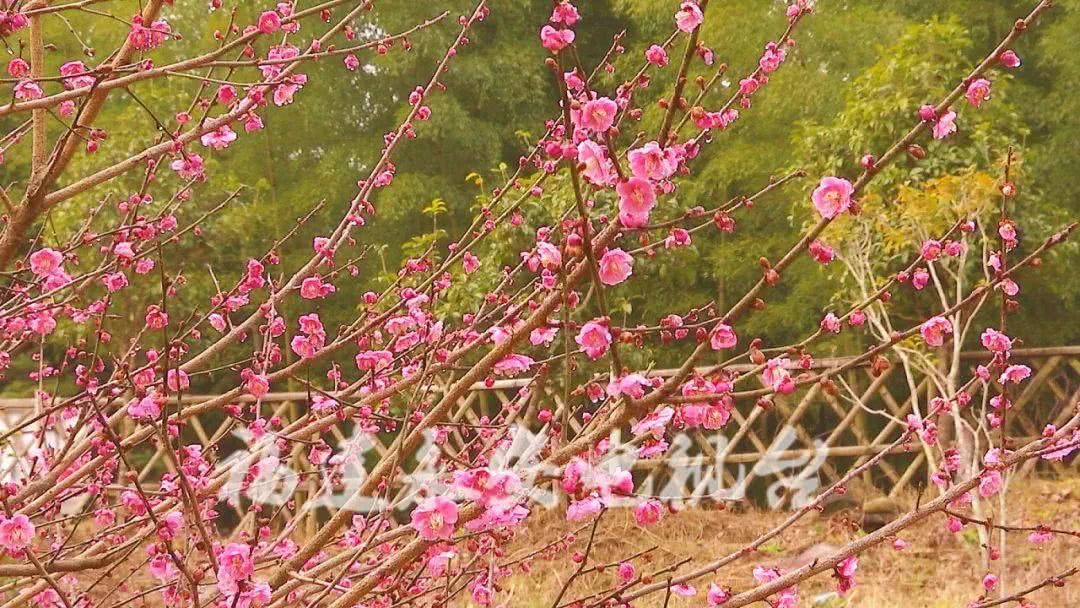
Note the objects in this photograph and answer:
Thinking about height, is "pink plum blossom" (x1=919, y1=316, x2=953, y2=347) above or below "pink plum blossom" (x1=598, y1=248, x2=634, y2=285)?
below

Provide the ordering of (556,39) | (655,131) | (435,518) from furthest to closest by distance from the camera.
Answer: (655,131) < (435,518) < (556,39)

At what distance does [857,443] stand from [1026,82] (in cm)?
282

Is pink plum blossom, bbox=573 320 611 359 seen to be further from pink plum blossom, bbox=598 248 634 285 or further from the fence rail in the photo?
the fence rail

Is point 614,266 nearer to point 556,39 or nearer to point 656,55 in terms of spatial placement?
point 556,39

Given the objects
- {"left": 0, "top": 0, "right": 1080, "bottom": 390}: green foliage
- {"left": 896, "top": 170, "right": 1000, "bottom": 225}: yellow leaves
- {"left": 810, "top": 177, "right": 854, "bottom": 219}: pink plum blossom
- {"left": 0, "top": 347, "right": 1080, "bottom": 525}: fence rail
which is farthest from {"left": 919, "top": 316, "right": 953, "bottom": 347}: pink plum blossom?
{"left": 0, "top": 347, "right": 1080, "bottom": 525}: fence rail

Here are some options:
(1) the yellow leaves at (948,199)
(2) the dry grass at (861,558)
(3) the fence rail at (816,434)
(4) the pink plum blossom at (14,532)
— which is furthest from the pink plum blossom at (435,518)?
(3) the fence rail at (816,434)

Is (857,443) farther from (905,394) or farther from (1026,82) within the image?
(1026,82)

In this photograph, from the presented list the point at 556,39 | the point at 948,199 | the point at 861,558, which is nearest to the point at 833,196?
the point at 556,39

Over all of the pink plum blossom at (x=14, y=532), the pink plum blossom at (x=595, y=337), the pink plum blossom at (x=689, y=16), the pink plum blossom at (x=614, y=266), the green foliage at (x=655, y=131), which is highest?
the pink plum blossom at (x=689, y=16)

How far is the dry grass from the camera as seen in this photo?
4203 mm

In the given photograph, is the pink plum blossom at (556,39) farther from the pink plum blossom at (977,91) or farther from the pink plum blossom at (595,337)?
the pink plum blossom at (977,91)

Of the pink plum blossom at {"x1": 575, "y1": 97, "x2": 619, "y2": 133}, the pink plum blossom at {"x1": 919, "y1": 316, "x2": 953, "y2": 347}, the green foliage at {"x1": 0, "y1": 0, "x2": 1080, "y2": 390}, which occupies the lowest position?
the green foliage at {"x1": 0, "y1": 0, "x2": 1080, "y2": 390}

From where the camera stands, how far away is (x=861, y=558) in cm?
513

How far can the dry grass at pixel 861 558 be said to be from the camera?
4203mm
